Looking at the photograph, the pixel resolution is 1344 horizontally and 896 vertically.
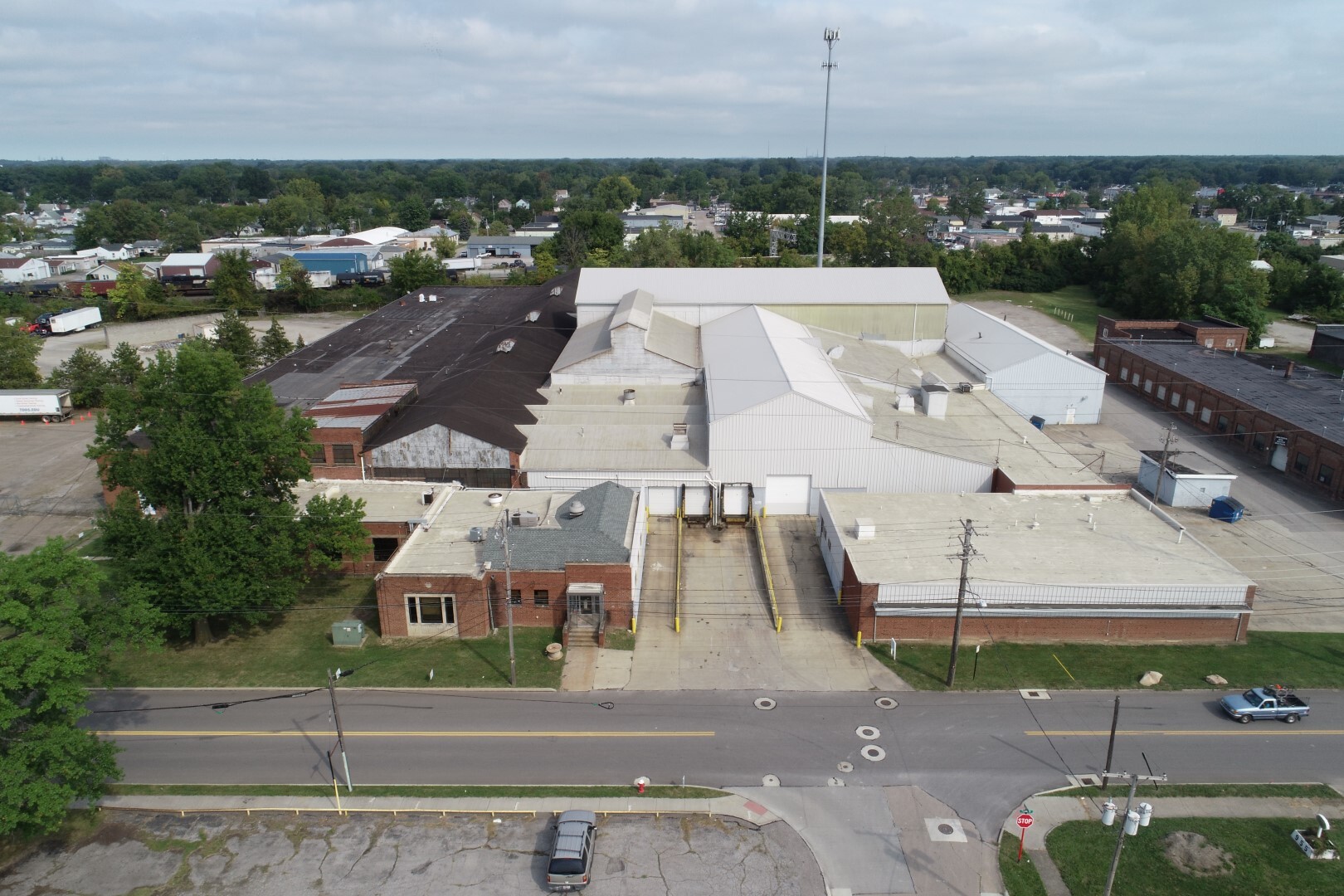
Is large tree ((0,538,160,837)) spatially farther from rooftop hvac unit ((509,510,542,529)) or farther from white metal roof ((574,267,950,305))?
white metal roof ((574,267,950,305))

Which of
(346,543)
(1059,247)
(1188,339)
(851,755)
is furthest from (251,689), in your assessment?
Result: (1059,247)

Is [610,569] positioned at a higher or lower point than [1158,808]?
higher

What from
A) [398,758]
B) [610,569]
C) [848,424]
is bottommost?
[398,758]

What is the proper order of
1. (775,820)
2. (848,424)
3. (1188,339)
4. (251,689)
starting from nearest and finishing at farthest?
(775,820) < (251,689) < (848,424) < (1188,339)

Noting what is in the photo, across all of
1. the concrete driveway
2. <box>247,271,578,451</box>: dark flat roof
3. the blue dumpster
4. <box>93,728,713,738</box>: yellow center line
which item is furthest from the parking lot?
the blue dumpster

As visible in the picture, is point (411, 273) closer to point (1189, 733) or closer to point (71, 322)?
point (71, 322)

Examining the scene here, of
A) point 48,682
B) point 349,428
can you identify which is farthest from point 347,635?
→ point 349,428

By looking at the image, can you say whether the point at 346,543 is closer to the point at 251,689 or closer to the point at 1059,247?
the point at 251,689
